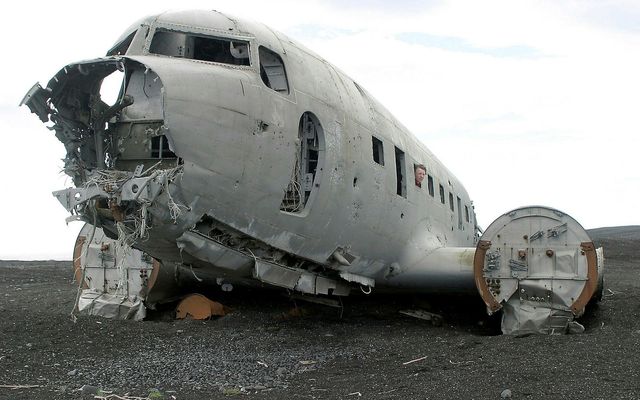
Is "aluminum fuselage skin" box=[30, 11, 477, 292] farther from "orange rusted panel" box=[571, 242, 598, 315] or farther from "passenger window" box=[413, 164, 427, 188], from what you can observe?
"orange rusted panel" box=[571, 242, 598, 315]

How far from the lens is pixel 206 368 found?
8523 millimetres

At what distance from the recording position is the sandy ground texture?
716 centimetres

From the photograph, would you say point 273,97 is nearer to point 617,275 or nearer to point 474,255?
point 474,255

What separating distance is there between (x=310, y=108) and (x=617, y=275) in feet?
60.8

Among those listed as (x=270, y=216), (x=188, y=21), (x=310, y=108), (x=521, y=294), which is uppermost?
(x=188, y=21)

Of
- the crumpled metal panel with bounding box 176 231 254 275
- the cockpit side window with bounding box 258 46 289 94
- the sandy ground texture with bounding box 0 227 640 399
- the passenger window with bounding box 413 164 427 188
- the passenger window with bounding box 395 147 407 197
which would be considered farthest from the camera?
the passenger window with bounding box 413 164 427 188

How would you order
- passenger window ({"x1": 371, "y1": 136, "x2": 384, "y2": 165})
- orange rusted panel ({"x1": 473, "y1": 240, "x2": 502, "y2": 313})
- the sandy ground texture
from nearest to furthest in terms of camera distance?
the sandy ground texture < orange rusted panel ({"x1": 473, "y1": 240, "x2": 502, "y2": 313}) < passenger window ({"x1": 371, "y1": 136, "x2": 384, "y2": 165})

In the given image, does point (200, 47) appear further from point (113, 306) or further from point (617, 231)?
point (617, 231)

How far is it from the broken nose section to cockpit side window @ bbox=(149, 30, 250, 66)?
4.75 metres

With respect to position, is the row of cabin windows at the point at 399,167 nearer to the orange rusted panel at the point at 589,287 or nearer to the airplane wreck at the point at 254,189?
the airplane wreck at the point at 254,189

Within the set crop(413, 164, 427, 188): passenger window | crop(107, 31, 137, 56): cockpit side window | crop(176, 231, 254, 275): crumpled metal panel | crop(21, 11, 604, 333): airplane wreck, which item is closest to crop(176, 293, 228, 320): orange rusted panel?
crop(21, 11, 604, 333): airplane wreck

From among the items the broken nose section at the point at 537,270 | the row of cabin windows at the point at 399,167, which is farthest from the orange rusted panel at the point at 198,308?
the broken nose section at the point at 537,270

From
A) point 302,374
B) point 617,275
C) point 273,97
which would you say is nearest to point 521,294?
point 302,374

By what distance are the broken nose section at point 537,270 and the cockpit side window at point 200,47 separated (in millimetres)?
4753
